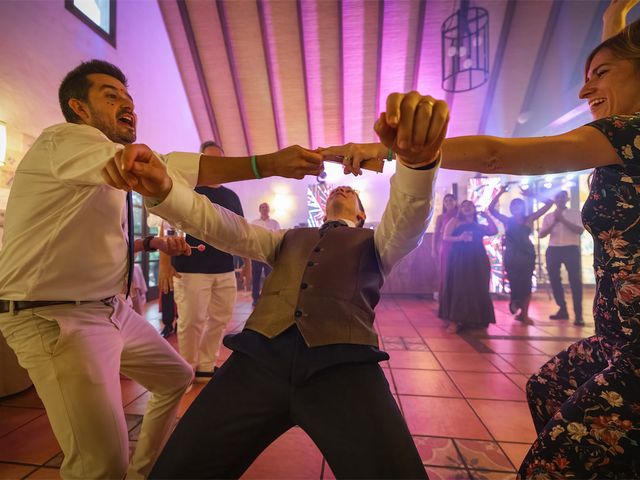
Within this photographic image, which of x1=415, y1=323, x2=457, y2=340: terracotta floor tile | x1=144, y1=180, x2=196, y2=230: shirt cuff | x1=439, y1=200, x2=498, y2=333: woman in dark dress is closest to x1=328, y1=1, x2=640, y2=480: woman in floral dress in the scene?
x1=144, y1=180, x2=196, y2=230: shirt cuff

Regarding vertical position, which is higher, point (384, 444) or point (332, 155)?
point (332, 155)

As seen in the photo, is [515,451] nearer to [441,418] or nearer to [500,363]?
[441,418]

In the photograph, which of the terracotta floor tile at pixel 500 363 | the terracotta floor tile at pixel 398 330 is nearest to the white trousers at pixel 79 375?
the terracotta floor tile at pixel 500 363

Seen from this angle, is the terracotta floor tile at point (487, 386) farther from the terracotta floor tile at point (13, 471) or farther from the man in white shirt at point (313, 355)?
the terracotta floor tile at point (13, 471)

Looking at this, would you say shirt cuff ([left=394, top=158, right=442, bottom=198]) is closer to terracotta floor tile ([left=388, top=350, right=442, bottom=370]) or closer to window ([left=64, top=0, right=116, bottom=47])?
terracotta floor tile ([left=388, top=350, right=442, bottom=370])

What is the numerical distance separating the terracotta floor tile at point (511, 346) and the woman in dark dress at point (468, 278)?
0.45 meters

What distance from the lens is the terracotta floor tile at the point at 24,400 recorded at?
2350mm

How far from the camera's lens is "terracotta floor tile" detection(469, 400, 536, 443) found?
1966 mm

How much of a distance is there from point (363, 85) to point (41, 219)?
8.58 meters

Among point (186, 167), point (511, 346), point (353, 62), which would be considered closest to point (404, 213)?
point (186, 167)

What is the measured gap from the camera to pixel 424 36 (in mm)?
7680

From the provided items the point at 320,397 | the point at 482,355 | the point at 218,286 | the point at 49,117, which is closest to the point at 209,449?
the point at 320,397

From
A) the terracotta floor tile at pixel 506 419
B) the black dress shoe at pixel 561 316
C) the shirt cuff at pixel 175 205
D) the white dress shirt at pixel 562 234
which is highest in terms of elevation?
the shirt cuff at pixel 175 205

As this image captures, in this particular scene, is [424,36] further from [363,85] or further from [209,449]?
[209,449]
